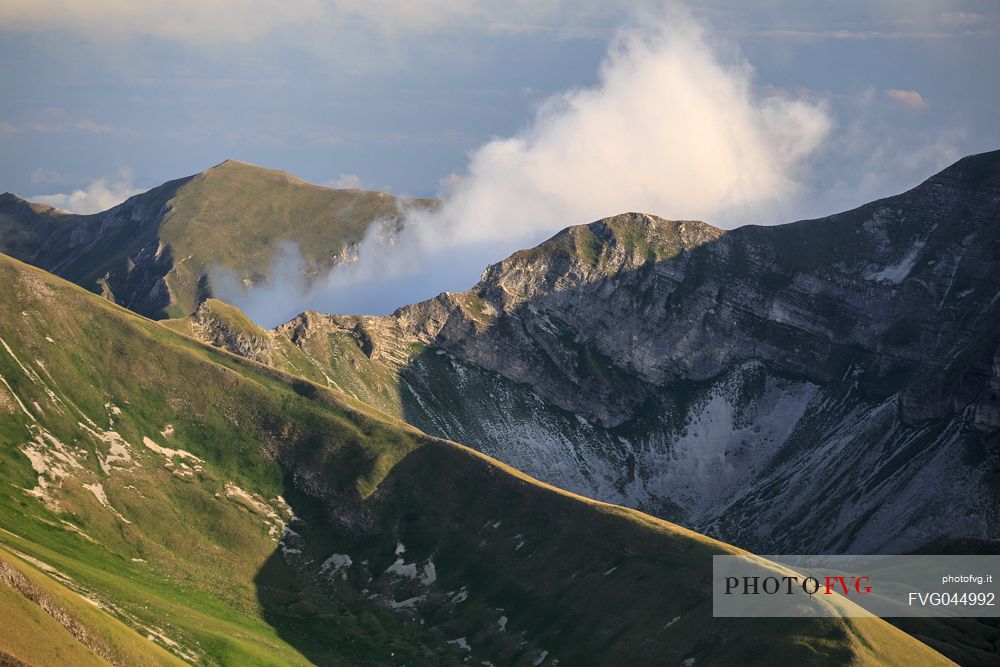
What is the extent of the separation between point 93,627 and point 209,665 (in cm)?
2750

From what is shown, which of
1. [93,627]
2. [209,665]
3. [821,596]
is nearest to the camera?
[93,627]

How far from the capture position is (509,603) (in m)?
188

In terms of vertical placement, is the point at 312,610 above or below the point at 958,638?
below

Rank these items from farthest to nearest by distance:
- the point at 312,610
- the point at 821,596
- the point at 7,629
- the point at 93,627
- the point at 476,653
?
1. the point at 312,610
2. the point at 476,653
3. the point at 821,596
4. the point at 93,627
5. the point at 7,629

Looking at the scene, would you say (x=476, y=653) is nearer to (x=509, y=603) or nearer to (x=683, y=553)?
(x=509, y=603)

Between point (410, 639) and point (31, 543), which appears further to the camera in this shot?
point (410, 639)

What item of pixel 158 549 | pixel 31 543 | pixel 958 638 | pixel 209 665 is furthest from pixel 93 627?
pixel 958 638

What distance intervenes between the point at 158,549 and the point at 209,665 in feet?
163

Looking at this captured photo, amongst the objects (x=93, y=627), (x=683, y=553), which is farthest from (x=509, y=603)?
(x=93, y=627)

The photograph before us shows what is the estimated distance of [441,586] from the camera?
200 metres

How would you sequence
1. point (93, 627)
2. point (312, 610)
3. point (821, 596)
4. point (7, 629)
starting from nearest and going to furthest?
1. point (7, 629)
2. point (93, 627)
3. point (821, 596)
4. point (312, 610)

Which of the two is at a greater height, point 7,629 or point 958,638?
point 958,638

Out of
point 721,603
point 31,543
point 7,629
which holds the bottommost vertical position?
point 7,629

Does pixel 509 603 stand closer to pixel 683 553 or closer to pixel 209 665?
pixel 683 553
